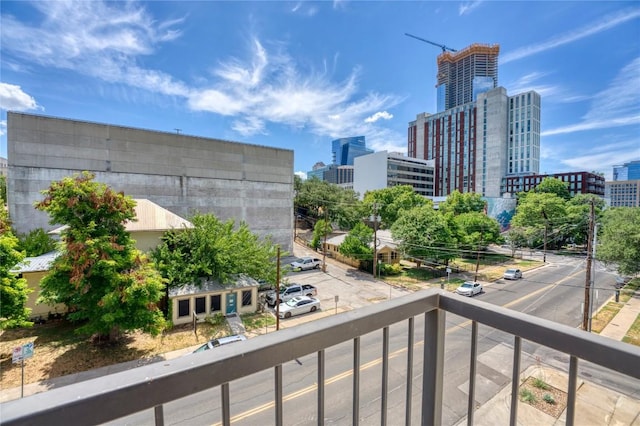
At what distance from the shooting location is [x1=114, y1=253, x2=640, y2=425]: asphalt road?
2383mm

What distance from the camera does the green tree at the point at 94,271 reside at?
8.65m

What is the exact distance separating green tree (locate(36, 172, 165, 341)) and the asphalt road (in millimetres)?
4495

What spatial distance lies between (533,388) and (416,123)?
229ft

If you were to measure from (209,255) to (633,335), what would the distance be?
18074mm

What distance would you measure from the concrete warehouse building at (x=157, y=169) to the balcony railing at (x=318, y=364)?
64.8ft

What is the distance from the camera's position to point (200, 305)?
1255 centimetres

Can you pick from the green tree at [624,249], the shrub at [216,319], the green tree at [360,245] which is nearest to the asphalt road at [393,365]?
the green tree at [360,245]

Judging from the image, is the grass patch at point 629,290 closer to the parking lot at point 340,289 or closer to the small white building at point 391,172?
the parking lot at point 340,289

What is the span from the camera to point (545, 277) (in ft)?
70.4

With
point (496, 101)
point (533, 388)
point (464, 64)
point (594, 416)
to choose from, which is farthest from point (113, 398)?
point (464, 64)

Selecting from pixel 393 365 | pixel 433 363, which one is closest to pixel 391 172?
pixel 393 365

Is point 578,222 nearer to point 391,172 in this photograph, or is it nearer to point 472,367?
point 391,172

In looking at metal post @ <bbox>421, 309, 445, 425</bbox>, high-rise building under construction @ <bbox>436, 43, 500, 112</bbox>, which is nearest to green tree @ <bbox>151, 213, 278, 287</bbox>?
metal post @ <bbox>421, 309, 445, 425</bbox>

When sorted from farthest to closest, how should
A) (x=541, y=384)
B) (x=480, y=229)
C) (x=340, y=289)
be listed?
(x=480, y=229) < (x=340, y=289) < (x=541, y=384)
